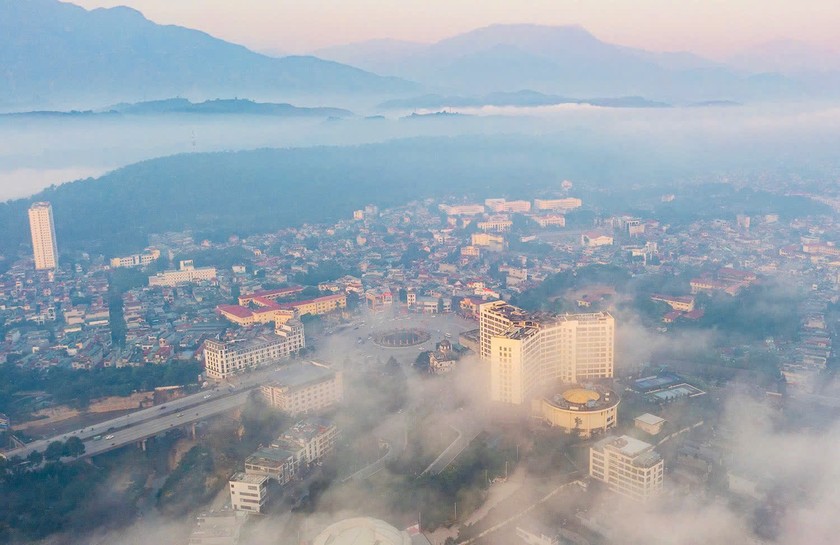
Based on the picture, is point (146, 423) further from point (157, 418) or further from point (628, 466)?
point (628, 466)

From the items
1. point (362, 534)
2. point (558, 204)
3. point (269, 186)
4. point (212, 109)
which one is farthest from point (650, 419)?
point (212, 109)

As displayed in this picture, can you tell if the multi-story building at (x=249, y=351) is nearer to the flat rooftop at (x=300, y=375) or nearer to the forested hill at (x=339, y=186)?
the flat rooftop at (x=300, y=375)

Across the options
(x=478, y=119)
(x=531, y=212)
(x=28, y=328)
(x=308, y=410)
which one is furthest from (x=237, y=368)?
(x=478, y=119)

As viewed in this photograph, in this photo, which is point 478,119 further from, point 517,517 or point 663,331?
point 517,517

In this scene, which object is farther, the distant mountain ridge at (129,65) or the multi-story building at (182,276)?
the distant mountain ridge at (129,65)

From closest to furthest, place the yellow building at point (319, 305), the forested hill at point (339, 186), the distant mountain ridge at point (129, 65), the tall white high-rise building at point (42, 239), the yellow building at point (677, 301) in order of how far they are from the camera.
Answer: the yellow building at point (677, 301) → the yellow building at point (319, 305) → the tall white high-rise building at point (42, 239) → the forested hill at point (339, 186) → the distant mountain ridge at point (129, 65)

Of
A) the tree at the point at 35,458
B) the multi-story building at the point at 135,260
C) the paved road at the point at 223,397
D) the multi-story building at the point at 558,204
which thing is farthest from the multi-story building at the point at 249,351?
the multi-story building at the point at 558,204
